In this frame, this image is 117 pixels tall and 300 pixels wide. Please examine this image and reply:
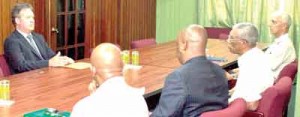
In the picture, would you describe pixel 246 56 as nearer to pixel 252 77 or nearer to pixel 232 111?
pixel 252 77

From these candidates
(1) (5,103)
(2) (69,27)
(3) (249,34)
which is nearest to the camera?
(1) (5,103)

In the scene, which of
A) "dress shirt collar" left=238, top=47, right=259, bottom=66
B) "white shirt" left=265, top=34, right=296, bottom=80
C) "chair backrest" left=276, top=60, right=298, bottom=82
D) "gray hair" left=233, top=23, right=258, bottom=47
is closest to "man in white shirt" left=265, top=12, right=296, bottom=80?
"white shirt" left=265, top=34, right=296, bottom=80

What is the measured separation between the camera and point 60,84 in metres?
3.87

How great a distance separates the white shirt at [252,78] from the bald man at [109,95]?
146 centimetres

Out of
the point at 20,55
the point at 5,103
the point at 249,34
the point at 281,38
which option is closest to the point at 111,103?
the point at 5,103

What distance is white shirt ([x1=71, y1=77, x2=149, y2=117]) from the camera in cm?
231

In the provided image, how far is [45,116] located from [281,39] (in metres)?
3.00

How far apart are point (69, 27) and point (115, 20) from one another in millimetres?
828

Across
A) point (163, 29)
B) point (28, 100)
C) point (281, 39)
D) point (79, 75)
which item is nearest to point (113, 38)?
point (163, 29)

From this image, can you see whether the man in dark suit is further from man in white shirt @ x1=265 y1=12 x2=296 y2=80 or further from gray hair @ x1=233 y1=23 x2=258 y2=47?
man in white shirt @ x1=265 y1=12 x2=296 y2=80

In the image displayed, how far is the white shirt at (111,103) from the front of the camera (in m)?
2.31

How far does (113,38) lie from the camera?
7.59 metres

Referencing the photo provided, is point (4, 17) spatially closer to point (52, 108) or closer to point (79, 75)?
point (79, 75)

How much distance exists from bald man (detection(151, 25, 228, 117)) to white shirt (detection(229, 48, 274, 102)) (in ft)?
1.98
